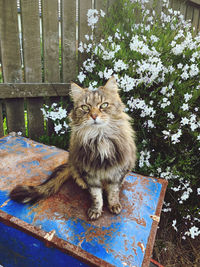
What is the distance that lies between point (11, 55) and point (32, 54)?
9.8 inches

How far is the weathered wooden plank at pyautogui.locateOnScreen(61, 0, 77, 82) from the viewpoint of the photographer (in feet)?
8.22

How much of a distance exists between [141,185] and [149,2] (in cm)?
281

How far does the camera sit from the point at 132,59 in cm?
243

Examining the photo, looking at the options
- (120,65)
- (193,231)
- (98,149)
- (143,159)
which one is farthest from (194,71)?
(193,231)

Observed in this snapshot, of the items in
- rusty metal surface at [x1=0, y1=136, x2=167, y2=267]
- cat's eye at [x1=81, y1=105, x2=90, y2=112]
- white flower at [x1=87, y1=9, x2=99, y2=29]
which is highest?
white flower at [x1=87, y1=9, x2=99, y2=29]

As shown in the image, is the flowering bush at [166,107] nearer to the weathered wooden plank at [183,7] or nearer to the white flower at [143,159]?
the white flower at [143,159]

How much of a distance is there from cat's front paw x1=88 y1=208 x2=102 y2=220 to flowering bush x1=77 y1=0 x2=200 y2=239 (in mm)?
1005

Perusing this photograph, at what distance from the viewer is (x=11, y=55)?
7.59 ft

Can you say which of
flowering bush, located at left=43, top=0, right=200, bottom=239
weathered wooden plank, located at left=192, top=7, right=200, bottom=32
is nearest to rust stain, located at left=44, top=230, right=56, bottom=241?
flowering bush, located at left=43, top=0, right=200, bottom=239

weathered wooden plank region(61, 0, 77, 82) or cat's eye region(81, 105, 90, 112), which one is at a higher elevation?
weathered wooden plank region(61, 0, 77, 82)

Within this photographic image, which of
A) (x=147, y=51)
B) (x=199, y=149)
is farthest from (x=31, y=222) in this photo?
(x=147, y=51)

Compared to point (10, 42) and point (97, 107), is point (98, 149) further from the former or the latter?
point (10, 42)

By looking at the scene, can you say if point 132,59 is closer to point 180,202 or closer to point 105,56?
point 105,56

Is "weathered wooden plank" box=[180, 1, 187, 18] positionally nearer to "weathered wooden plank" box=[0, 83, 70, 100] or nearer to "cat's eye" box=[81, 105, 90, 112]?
"weathered wooden plank" box=[0, 83, 70, 100]
